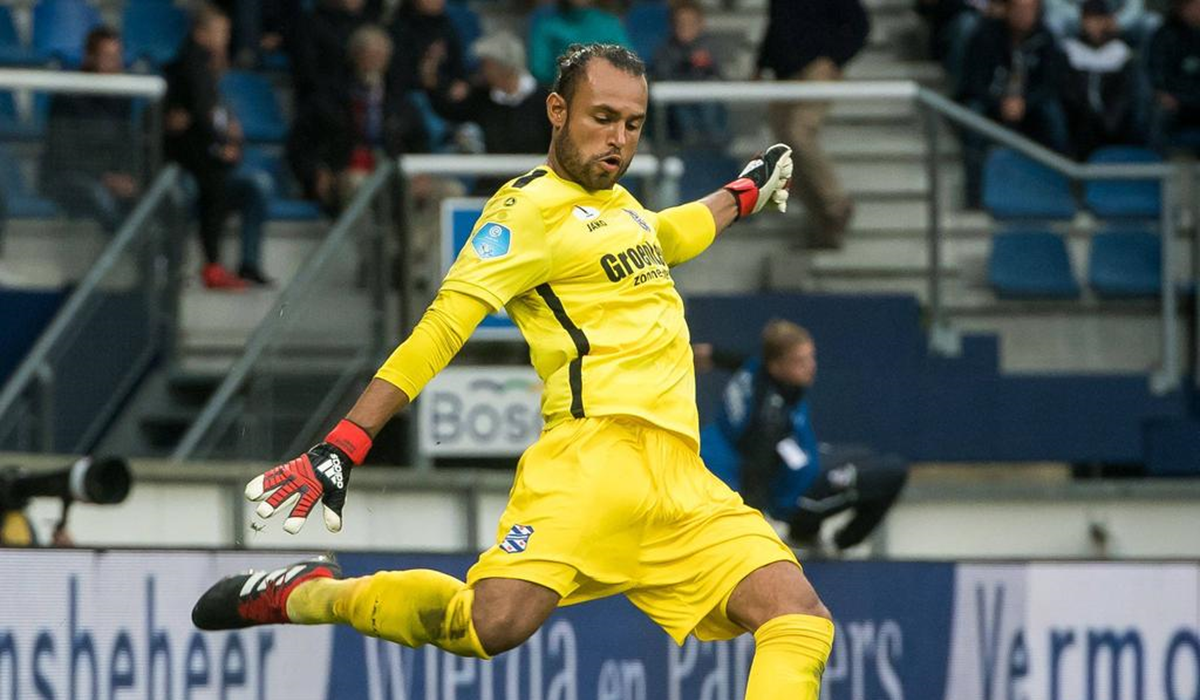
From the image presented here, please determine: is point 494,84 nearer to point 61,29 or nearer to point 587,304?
point 61,29

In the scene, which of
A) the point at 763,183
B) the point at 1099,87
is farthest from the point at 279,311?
the point at 1099,87

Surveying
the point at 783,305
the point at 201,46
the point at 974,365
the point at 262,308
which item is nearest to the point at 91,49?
the point at 201,46

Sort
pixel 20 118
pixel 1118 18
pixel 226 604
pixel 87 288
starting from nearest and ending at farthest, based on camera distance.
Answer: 1. pixel 226 604
2. pixel 20 118
3. pixel 87 288
4. pixel 1118 18

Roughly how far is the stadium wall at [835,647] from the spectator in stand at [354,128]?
440 centimetres

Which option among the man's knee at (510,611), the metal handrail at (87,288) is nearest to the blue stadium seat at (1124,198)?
the metal handrail at (87,288)

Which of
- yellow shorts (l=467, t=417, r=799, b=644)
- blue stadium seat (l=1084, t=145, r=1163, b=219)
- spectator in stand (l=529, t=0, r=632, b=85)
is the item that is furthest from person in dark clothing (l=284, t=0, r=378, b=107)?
yellow shorts (l=467, t=417, r=799, b=644)

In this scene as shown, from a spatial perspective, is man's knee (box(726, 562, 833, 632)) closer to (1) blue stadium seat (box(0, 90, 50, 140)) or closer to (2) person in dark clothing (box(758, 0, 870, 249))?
(2) person in dark clothing (box(758, 0, 870, 249))

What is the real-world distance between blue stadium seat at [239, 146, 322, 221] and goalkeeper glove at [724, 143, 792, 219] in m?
5.25

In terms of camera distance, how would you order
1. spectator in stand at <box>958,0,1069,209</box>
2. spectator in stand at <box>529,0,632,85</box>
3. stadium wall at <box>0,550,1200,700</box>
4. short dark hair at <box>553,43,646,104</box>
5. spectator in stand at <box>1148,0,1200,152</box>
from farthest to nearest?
spectator in stand at <box>1148,0,1200,152</box>
spectator in stand at <box>958,0,1069,209</box>
spectator in stand at <box>529,0,632,85</box>
stadium wall at <box>0,550,1200,700</box>
short dark hair at <box>553,43,646,104</box>

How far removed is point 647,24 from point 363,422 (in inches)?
346

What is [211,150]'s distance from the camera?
44.0 feet

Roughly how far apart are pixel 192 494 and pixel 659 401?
4557 mm

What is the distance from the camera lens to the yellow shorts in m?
7.53

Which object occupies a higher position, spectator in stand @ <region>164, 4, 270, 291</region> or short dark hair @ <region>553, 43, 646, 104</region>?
short dark hair @ <region>553, 43, 646, 104</region>
